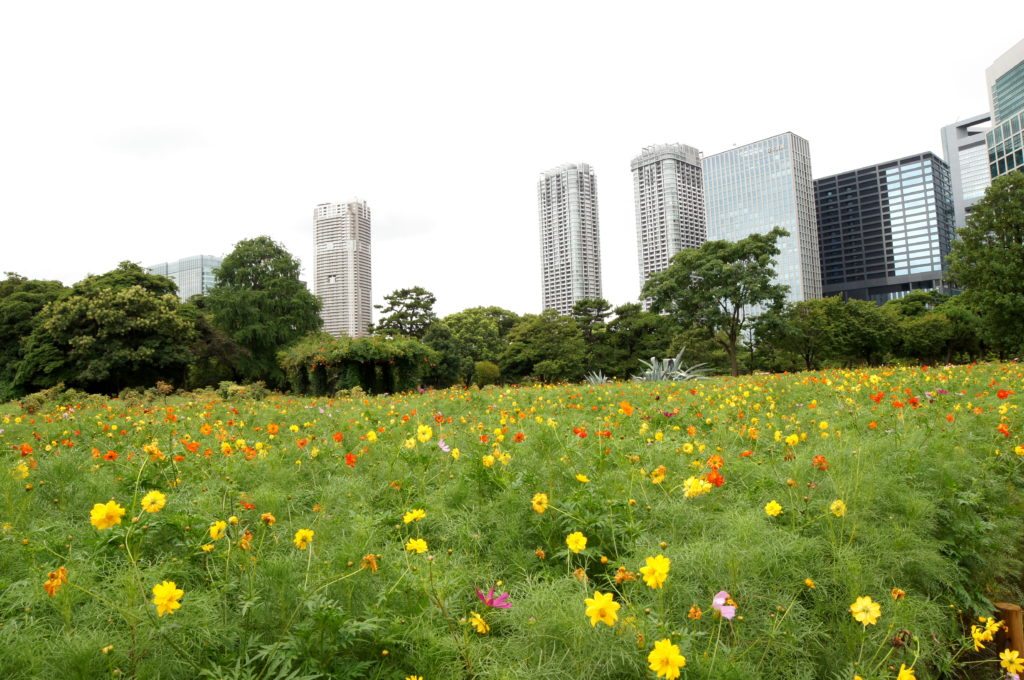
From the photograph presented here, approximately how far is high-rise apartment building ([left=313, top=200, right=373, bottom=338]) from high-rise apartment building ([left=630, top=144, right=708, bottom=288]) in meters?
42.5

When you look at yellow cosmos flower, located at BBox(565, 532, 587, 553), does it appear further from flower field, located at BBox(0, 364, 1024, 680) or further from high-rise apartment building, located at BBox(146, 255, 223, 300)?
high-rise apartment building, located at BBox(146, 255, 223, 300)

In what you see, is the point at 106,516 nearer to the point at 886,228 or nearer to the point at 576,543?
the point at 576,543

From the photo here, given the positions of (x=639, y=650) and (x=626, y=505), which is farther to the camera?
(x=626, y=505)

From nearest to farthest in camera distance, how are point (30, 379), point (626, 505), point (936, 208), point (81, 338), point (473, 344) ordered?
point (626, 505)
point (81, 338)
point (30, 379)
point (473, 344)
point (936, 208)

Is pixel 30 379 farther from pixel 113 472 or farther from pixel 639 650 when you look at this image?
pixel 639 650

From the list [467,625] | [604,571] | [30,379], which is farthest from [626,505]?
[30,379]

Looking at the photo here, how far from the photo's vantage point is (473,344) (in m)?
38.1

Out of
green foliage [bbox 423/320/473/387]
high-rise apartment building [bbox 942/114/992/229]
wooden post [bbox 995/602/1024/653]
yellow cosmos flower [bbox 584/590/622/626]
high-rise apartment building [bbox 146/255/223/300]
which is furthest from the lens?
high-rise apartment building [bbox 942/114/992/229]

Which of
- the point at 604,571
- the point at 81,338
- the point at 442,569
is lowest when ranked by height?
the point at 604,571

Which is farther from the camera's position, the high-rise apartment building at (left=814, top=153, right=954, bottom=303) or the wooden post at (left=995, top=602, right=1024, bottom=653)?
the high-rise apartment building at (left=814, top=153, right=954, bottom=303)

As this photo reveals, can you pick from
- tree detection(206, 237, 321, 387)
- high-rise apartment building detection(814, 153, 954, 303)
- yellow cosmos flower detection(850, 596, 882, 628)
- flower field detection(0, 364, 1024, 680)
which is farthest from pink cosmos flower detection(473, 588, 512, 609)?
high-rise apartment building detection(814, 153, 954, 303)

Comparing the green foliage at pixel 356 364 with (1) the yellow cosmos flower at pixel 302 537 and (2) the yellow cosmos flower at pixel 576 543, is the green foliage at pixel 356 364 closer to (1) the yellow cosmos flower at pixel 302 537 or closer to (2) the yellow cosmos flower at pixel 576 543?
(1) the yellow cosmos flower at pixel 302 537

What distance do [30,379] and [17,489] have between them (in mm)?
24025

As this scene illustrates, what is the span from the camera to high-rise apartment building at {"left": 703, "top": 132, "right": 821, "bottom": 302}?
109188 mm
